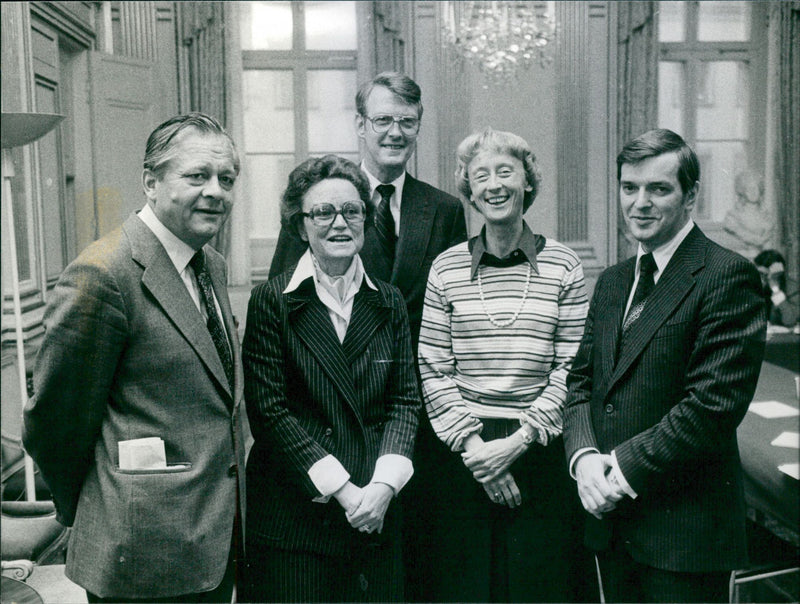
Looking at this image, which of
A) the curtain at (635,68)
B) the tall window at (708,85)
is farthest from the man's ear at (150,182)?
the tall window at (708,85)

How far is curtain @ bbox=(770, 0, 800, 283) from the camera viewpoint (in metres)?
1.80

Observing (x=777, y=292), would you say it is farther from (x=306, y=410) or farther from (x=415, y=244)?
(x=306, y=410)

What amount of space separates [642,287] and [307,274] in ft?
2.76

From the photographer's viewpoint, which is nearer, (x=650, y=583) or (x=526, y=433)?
(x=650, y=583)

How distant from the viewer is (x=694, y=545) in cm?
163

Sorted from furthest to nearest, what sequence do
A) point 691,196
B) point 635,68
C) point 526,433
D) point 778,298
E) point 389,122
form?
point 635,68
point 778,298
point 389,122
point 526,433
point 691,196

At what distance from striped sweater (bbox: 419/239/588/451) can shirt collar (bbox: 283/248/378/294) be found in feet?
0.96

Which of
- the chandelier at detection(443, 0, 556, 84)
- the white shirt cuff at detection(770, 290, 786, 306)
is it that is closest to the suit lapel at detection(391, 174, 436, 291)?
the white shirt cuff at detection(770, 290, 786, 306)

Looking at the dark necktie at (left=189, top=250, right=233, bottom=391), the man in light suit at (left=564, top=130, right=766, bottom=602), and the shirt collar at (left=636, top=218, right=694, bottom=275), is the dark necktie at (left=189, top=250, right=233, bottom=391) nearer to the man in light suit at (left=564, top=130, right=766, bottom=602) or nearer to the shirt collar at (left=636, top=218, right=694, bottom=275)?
the man in light suit at (left=564, top=130, right=766, bottom=602)

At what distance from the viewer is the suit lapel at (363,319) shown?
72.4 inches

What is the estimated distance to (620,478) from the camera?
1670mm

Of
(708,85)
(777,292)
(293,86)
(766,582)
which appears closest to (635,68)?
(708,85)

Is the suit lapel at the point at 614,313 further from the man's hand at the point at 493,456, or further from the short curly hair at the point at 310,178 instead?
the short curly hair at the point at 310,178

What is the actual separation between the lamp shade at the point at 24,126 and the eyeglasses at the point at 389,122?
97cm
